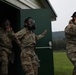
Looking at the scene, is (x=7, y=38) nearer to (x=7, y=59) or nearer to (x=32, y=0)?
(x=7, y=59)

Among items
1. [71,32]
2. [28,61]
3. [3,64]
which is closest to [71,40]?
[71,32]

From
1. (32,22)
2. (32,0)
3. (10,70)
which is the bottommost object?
(10,70)

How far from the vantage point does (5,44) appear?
995cm

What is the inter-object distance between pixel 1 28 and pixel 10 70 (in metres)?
1.77

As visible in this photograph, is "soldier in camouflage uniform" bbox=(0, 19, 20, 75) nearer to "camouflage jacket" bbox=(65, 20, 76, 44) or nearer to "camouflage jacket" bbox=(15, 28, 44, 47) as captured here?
"camouflage jacket" bbox=(15, 28, 44, 47)

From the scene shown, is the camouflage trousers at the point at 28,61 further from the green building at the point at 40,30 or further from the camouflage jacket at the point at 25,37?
the green building at the point at 40,30

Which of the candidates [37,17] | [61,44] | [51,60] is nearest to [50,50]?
[51,60]

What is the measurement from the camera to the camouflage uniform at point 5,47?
9.78 meters

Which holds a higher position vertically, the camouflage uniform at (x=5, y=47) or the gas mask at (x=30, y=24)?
the gas mask at (x=30, y=24)

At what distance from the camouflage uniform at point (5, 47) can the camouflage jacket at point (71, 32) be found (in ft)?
4.45

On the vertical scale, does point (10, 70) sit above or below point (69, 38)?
below

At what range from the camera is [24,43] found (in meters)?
9.47

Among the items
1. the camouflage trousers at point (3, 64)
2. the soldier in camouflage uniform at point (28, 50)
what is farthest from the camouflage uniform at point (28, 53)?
the camouflage trousers at point (3, 64)

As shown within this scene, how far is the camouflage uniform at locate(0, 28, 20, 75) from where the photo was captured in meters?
9.78
